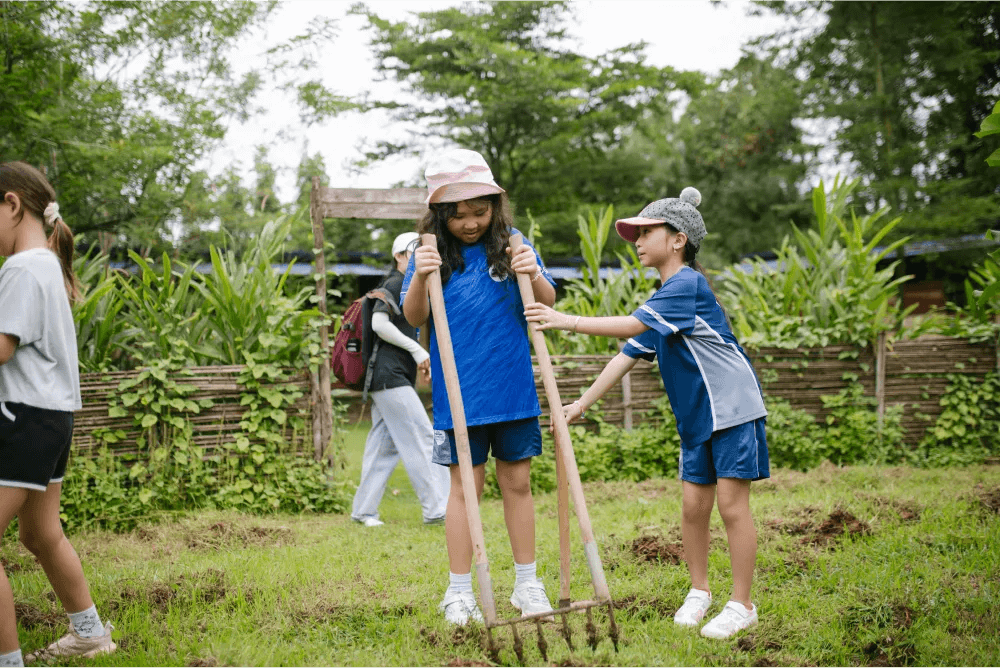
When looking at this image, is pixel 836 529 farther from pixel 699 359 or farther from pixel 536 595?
pixel 536 595

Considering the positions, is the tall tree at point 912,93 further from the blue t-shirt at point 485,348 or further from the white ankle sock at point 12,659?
the white ankle sock at point 12,659

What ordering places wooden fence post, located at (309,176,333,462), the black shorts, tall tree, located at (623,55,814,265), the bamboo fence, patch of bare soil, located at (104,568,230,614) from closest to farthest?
the black shorts → patch of bare soil, located at (104,568,230,614) → wooden fence post, located at (309,176,333,462) → the bamboo fence → tall tree, located at (623,55,814,265)

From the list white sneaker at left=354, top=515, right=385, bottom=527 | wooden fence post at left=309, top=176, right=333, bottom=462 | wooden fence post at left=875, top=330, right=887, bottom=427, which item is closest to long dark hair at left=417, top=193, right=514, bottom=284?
white sneaker at left=354, top=515, right=385, bottom=527

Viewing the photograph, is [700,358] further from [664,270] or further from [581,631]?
[581,631]

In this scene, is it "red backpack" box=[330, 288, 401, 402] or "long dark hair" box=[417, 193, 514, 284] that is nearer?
"long dark hair" box=[417, 193, 514, 284]


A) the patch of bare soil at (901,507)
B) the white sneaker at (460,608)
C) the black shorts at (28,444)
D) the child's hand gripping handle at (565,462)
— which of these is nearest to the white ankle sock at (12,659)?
the black shorts at (28,444)

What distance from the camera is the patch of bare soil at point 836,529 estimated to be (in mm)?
4321

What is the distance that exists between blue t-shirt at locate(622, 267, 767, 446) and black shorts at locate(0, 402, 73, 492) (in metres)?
2.15

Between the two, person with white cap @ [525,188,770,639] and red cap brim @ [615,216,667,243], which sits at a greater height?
red cap brim @ [615,216,667,243]

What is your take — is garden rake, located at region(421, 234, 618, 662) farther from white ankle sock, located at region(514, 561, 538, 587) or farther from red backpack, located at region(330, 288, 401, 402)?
red backpack, located at region(330, 288, 401, 402)

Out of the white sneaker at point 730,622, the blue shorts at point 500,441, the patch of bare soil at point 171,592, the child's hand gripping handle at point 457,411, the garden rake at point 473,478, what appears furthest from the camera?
the patch of bare soil at point 171,592

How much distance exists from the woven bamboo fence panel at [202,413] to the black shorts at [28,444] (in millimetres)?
3069

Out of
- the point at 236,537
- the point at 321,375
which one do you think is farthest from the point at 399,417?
the point at 236,537

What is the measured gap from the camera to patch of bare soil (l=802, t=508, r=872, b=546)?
14.2ft
